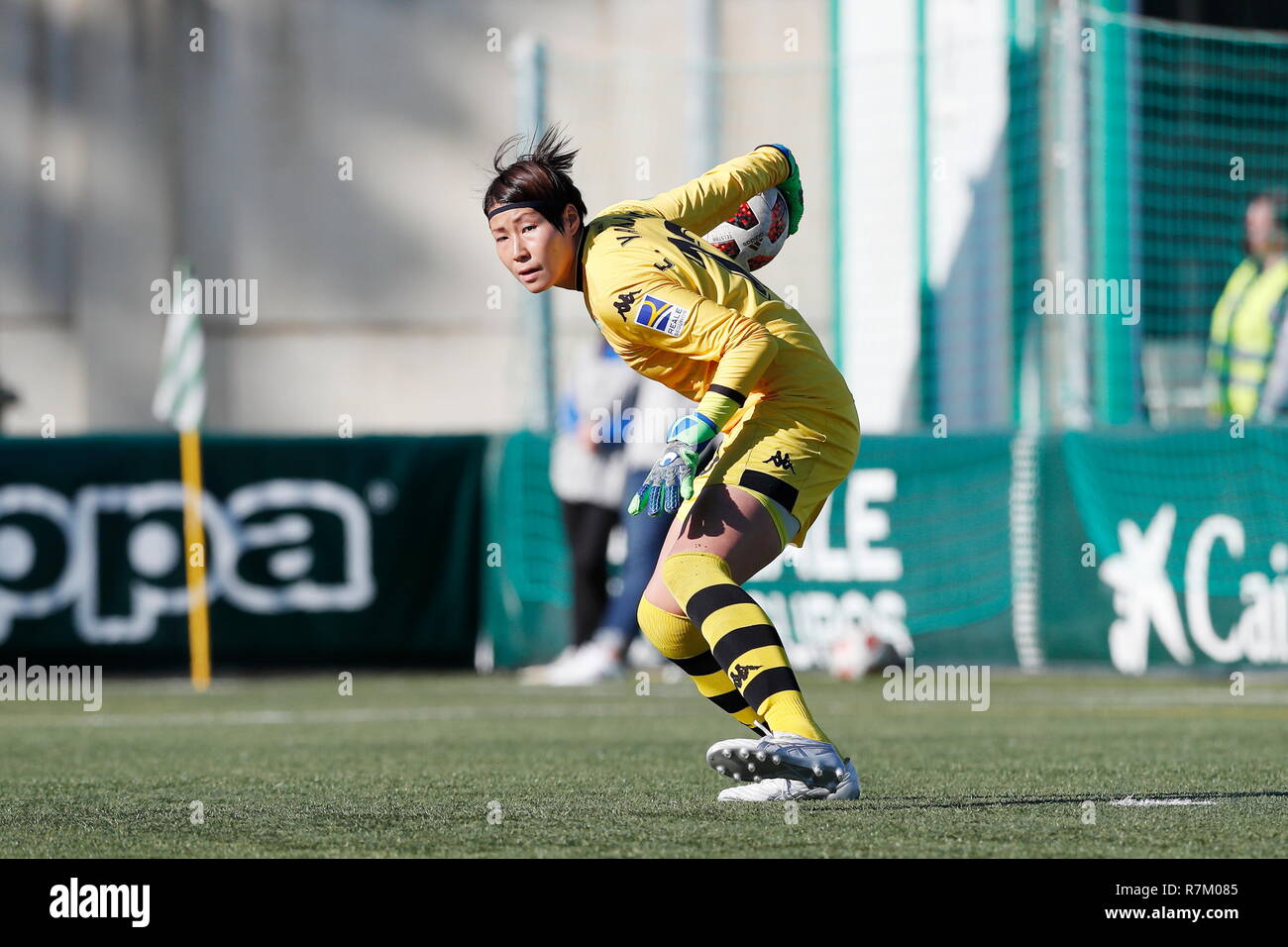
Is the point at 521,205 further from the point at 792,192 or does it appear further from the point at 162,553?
the point at 162,553

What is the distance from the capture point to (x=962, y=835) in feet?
14.1

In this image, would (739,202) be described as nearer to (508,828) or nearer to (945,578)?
(508,828)

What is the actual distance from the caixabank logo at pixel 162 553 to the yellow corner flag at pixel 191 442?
0.07 metres

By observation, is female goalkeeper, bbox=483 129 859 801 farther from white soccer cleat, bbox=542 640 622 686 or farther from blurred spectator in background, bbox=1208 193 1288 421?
blurred spectator in background, bbox=1208 193 1288 421

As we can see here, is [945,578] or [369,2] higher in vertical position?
[369,2]

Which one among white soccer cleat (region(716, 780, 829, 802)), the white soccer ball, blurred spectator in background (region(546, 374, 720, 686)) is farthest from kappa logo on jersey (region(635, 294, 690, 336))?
blurred spectator in background (region(546, 374, 720, 686))

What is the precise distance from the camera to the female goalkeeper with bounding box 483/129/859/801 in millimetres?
4703

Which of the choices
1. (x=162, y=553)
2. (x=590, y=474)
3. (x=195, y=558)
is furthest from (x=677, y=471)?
(x=162, y=553)

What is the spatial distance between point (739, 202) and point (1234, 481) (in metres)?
6.09

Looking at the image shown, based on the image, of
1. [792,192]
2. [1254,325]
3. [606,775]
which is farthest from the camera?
[1254,325]

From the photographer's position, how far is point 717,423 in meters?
4.62

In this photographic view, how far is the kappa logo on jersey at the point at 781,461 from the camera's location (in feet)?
16.1

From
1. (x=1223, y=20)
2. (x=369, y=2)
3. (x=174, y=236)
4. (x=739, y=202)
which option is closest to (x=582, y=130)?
(x=369, y=2)

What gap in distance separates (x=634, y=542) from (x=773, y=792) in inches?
200
